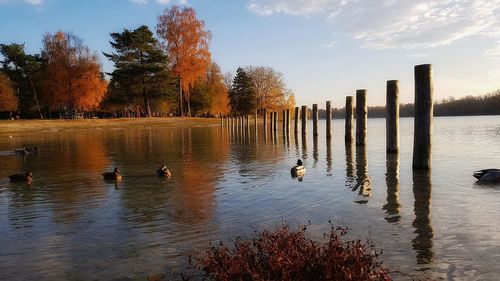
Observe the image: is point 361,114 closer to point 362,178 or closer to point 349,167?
point 349,167

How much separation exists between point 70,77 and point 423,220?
6067cm

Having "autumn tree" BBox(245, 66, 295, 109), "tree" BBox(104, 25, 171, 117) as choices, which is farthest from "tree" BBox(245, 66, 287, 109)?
"tree" BBox(104, 25, 171, 117)

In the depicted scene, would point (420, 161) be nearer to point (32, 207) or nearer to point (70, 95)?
point (32, 207)

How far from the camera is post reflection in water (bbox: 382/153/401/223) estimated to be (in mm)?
7931

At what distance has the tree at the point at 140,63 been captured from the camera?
65.2 m

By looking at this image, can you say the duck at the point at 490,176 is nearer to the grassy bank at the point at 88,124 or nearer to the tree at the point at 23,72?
the grassy bank at the point at 88,124

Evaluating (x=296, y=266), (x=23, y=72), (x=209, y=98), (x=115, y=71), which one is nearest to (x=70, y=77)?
(x=115, y=71)

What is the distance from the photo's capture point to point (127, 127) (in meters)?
61.1

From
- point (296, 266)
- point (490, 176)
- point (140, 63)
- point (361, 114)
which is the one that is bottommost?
point (490, 176)

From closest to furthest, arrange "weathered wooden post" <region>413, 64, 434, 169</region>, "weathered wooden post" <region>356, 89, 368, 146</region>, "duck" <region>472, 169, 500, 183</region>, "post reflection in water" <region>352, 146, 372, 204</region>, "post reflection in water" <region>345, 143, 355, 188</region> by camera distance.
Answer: "post reflection in water" <region>352, 146, 372, 204</region>
"duck" <region>472, 169, 500, 183</region>
"post reflection in water" <region>345, 143, 355, 188</region>
"weathered wooden post" <region>413, 64, 434, 169</region>
"weathered wooden post" <region>356, 89, 368, 146</region>

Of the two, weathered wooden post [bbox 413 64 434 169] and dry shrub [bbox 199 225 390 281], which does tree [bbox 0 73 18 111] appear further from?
dry shrub [bbox 199 225 390 281]

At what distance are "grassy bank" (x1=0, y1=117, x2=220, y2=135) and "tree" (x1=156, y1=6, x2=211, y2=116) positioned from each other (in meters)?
6.03

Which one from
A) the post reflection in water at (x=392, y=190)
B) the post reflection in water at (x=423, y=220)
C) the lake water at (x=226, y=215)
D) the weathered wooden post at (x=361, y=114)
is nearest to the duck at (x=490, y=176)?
the lake water at (x=226, y=215)

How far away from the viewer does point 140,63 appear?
6712 centimetres
